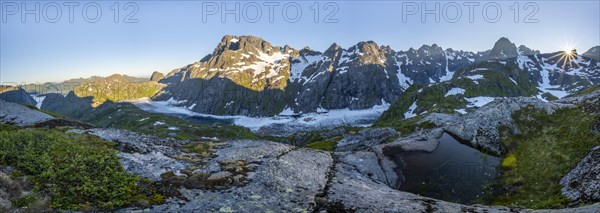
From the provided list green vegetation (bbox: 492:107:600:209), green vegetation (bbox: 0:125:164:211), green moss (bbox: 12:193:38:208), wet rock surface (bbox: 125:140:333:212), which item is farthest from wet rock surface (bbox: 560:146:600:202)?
green moss (bbox: 12:193:38:208)

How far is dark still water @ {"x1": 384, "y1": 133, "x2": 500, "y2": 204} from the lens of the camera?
3647cm

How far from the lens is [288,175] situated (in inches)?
1378

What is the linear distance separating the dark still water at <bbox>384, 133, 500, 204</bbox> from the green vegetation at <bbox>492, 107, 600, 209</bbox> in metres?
2.20

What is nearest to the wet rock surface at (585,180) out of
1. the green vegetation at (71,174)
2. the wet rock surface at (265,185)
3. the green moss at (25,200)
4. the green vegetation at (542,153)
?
the green vegetation at (542,153)

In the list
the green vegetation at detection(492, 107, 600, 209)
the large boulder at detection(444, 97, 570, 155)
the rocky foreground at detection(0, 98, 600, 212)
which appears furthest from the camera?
the large boulder at detection(444, 97, 570, 155)

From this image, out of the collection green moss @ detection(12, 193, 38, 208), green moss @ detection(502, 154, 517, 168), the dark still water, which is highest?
green moss @ detection(12, 193, 38, 208)

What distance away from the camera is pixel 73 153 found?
94.9 feet

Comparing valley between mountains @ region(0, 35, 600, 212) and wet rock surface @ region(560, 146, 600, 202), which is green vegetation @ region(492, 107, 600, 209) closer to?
valley between mountains @ region(0, 35, 600, 212)

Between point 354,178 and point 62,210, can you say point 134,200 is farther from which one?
point 354,178

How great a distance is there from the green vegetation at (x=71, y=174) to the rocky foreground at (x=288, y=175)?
2024mm

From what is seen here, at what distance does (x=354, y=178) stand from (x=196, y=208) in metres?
21.5

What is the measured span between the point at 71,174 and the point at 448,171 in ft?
135

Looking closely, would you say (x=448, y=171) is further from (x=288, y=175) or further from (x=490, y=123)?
(x=288, y=175)

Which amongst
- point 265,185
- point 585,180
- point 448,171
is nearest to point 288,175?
point 265,185
